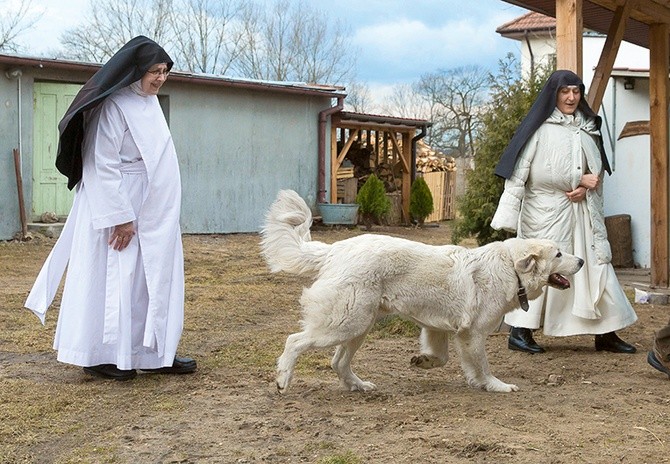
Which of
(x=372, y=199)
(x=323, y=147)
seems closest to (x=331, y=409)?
A: (x=323, y=147)

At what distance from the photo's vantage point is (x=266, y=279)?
1290 cm

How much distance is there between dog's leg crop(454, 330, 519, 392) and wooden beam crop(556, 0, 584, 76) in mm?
2870

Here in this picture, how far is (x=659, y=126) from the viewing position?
10320 mm

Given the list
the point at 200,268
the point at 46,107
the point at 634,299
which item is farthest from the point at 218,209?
the point at 634,299

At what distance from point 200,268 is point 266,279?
1431mm

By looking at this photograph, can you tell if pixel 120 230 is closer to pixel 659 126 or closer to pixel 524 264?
pixel 524 264

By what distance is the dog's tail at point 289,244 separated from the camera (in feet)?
18.5

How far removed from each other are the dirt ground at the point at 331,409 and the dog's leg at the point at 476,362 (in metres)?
0.08

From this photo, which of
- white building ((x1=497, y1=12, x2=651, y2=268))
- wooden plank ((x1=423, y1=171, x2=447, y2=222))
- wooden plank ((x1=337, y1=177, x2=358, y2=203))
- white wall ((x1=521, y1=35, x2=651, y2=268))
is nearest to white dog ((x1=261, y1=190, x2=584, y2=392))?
white building ((x1=497, y1=12, x2=651, y2=268))

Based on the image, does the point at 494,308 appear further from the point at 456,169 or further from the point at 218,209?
the point at 456,169

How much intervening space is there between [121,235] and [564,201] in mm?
3238

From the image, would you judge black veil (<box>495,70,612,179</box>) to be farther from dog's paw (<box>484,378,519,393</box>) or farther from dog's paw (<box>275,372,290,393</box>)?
dog's paw (<box>275,372,290,393</box>)

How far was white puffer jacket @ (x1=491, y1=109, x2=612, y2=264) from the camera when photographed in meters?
7.16

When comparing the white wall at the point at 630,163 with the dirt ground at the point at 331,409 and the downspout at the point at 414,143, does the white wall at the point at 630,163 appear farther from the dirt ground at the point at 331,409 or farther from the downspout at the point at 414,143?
the downspout at the point at 414,143
